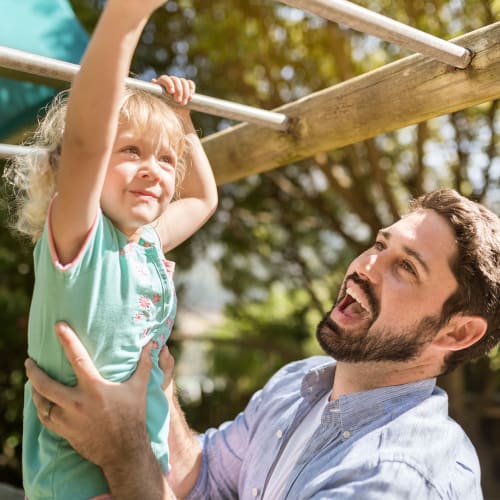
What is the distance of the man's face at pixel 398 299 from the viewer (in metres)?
1.80

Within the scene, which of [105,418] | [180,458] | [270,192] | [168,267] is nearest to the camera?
[105,418]

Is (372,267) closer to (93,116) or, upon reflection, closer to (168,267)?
(168,267)

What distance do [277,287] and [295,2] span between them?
5.02m

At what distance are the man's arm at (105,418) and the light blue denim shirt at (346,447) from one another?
411mm

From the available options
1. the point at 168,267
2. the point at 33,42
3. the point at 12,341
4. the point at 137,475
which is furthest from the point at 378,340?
the point at 12,341

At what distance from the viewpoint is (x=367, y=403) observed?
1769 millimetres

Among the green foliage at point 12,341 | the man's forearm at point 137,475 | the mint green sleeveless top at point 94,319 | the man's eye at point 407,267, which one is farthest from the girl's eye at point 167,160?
the green foliage at point 12,341

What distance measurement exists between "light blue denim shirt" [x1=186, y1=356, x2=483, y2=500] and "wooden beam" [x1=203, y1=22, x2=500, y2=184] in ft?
2.28

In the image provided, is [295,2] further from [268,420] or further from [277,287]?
[277,287]

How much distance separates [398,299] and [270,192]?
3.77 m

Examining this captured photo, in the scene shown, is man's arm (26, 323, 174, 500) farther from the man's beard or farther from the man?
the man's beard

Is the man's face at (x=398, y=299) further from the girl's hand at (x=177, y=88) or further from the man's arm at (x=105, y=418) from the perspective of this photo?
the girl's hand at (x=177, y=88)

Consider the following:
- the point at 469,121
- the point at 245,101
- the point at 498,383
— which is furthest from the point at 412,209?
the point at 498,383

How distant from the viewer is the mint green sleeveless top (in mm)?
1328
